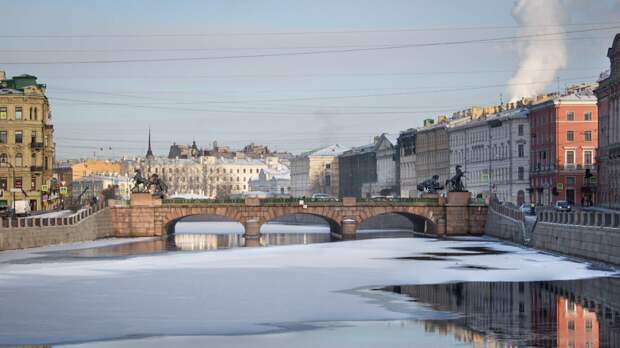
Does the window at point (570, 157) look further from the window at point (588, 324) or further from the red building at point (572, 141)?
the window at point (588, 324)

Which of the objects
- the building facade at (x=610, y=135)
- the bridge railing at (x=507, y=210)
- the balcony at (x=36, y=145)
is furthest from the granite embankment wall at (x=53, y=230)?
the building facade at (x=610, y=135)

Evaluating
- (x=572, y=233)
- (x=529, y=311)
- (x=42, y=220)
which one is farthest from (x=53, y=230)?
(x=529, y=311)

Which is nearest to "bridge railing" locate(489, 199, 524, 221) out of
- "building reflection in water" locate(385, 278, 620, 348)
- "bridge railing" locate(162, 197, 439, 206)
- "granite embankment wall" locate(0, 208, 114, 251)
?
"bridge railing" locate(162, 197, 439, 206)

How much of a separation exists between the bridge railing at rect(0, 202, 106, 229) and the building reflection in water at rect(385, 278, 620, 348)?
40.7 meters

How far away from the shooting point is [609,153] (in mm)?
125562

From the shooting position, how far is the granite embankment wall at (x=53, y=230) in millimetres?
93312

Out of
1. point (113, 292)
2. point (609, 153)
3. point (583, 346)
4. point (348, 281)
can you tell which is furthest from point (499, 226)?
point (583, 346)

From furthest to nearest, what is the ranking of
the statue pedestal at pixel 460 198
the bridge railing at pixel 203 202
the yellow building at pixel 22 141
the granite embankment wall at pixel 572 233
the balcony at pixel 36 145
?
the balcony at pixel 36 145 < the yellow building at pixel 22 141 < the bridge railing at pixel 203 202 < the statue pedestal at pixel 460 198 < the granite embankment wall at pixel 572 233

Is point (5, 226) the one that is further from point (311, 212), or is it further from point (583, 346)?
point (583, 346)

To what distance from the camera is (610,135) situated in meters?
127

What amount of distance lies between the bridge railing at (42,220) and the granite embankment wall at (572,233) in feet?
118

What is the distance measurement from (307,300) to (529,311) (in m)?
9.54

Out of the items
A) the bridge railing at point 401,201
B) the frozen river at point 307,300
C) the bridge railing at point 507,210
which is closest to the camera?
the frozen river at point 307,300

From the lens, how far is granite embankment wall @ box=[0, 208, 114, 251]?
93.3 metres
